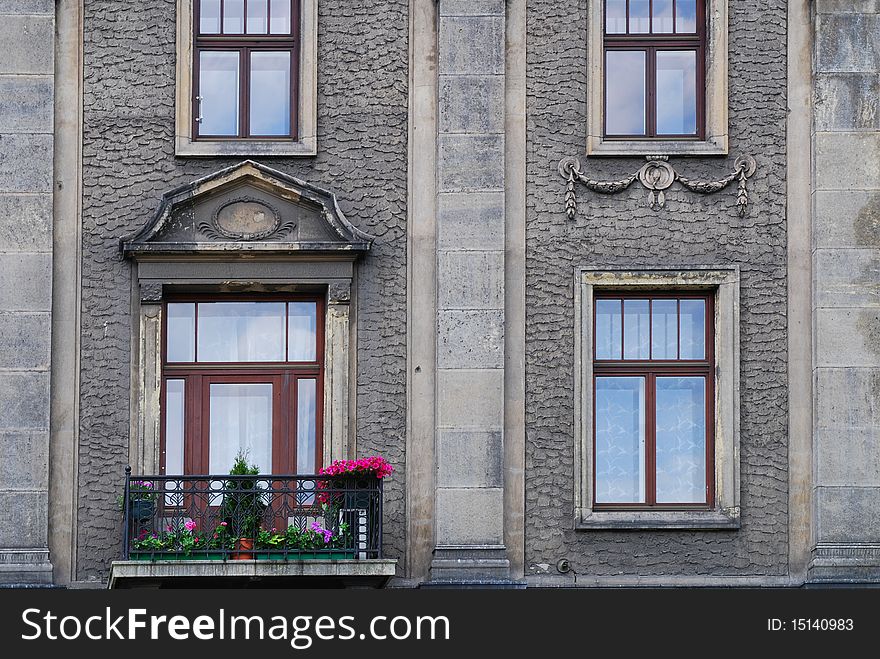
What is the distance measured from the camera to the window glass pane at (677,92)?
90.8 ft

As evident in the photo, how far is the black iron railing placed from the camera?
26000 millimetres

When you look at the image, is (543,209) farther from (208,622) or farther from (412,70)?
(208,622)

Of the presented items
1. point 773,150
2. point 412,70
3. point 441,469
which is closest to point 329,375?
point 441,469

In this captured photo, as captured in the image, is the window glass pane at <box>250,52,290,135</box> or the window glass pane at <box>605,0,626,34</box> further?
the window glass pane at <box>605,0,626,34</box>

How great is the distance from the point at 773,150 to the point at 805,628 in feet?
16.4

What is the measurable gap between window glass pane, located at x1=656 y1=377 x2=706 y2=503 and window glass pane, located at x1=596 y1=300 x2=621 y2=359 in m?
0.57

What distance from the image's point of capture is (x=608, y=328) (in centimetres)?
2736

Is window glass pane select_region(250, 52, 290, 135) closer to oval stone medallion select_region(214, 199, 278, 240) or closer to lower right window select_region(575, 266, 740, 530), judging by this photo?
oval stone medallion select_region(214, 199, 278, 240)

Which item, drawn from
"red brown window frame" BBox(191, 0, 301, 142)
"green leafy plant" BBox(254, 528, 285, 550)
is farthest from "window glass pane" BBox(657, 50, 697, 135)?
"green leafy plant" BBox(254, 528, 285, 550)

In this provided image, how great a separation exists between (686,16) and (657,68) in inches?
24.9

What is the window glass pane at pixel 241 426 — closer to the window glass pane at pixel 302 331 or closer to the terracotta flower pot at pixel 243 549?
the window glass pane at pixel 302 331

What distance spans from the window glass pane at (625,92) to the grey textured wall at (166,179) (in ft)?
7.06

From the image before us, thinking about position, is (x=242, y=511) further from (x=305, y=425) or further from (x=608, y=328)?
(x=608, y=328)

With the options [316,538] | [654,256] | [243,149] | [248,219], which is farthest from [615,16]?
[316,538]
